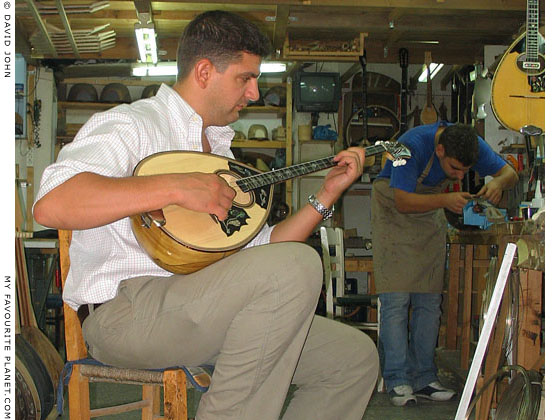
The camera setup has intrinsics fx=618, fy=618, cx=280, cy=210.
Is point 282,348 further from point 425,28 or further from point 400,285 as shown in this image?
point 425,28

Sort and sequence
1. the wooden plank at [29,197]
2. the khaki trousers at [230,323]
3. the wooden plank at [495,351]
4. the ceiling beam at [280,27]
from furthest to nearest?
the wooden plank at [29,197]
the ceiling beam at [280,27]
the wooden plank at [495,351]
the khaki trousers at [230,323]

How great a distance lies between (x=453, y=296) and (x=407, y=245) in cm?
93

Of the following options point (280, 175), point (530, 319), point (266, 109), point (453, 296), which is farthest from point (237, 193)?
point (266, 109)

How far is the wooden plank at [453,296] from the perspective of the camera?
4.38m

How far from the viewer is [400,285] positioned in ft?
12.1

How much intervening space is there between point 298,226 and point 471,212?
2.04 metres

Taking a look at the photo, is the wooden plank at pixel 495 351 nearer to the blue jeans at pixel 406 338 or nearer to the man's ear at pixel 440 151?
the blue jeans at pixel 406 338

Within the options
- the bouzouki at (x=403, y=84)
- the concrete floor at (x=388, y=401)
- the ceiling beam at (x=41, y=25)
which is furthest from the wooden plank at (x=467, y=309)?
the ceiling beam at (x=41, y=25)

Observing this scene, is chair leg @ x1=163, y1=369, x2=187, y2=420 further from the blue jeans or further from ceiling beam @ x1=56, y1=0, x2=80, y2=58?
ceiling beam @ x1=56, y1=0, x2=80, y2=58

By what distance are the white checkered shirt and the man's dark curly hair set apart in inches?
86.4

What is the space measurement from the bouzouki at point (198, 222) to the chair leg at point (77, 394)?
0.42m

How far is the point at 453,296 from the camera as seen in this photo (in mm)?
4445
